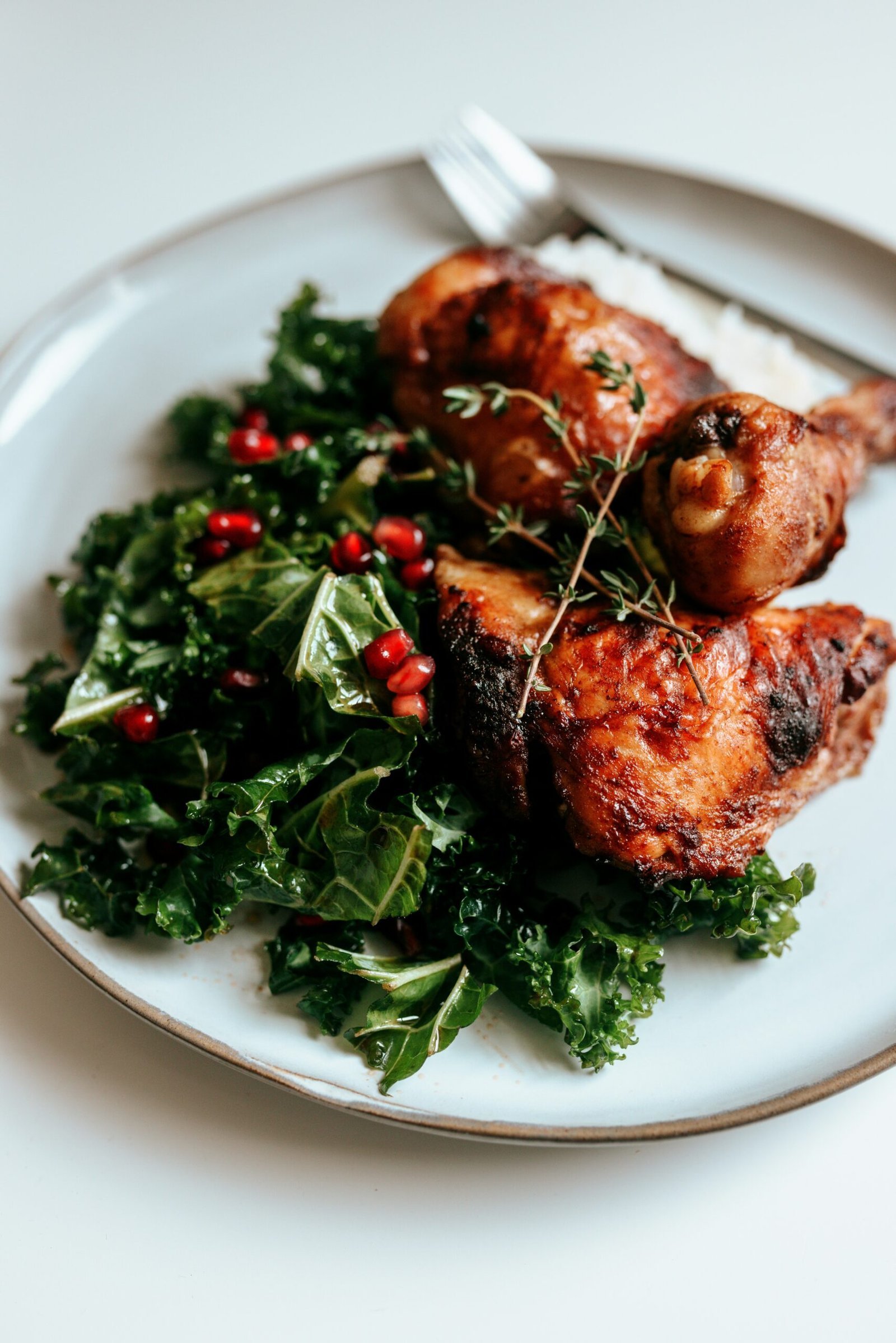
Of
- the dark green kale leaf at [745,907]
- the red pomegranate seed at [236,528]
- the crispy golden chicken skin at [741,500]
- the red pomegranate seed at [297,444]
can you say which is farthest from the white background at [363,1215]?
the red pomegranate seed at [297,444]

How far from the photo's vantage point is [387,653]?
3.17 metres

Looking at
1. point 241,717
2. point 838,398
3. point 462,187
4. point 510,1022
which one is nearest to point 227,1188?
point 510,1022

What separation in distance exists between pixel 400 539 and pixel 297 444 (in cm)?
66

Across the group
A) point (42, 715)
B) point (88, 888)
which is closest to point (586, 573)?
point (88, 888)

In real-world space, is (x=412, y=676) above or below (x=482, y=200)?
below

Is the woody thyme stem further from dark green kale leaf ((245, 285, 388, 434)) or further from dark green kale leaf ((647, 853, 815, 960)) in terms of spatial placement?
dark green kale leaf ((245, 285, 388, 434))

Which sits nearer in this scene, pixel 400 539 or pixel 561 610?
pixel 561 610

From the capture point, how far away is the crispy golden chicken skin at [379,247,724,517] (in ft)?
11.5

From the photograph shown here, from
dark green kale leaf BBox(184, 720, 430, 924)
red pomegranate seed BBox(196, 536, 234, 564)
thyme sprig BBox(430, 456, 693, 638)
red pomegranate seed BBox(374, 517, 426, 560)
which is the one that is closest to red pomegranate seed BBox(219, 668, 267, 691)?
dark green kale leaf BBox(184, 720, 430, 924)

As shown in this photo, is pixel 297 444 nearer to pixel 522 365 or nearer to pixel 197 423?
pixel 197 423

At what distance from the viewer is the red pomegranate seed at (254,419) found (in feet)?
14.0

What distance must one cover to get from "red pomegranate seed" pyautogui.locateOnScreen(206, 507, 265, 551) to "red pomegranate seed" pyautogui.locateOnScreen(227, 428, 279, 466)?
0.95 ft

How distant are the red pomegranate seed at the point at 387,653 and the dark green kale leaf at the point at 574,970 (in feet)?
2.20

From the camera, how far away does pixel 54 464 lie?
165 inches
